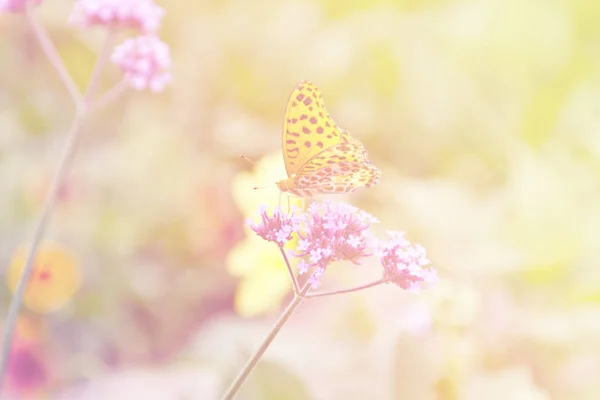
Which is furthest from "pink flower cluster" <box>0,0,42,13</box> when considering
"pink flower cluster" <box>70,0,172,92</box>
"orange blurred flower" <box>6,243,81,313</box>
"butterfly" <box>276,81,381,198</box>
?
"orange blurred flower" <box>6,243,81,313</box>

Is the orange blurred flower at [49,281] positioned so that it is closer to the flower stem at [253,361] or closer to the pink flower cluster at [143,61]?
the pink flower cluster at [143,61]

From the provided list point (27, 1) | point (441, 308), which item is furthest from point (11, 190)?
point (441, 308)

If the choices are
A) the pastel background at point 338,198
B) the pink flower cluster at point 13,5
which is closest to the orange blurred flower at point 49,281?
the pastel background at point 338,198

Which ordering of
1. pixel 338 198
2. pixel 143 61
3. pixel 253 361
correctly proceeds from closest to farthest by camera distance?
pixel 253 361, pixel 143 61, pixel 338 198

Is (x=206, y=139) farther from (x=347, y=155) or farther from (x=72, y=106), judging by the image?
(x=347, y=155)

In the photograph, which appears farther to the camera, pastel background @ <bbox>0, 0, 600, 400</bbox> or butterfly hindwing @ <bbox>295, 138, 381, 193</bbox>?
pastel background @ <bbox>0, 0, 600, 400</bbox>

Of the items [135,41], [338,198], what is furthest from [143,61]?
[338,198]

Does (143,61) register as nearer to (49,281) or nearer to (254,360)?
(254,360)

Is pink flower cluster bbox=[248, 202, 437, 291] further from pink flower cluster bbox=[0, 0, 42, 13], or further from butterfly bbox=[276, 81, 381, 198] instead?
pink flower cluster bbox=[0, 0, 42, 13]

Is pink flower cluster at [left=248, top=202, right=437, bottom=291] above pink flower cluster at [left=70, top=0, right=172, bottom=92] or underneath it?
underneath
